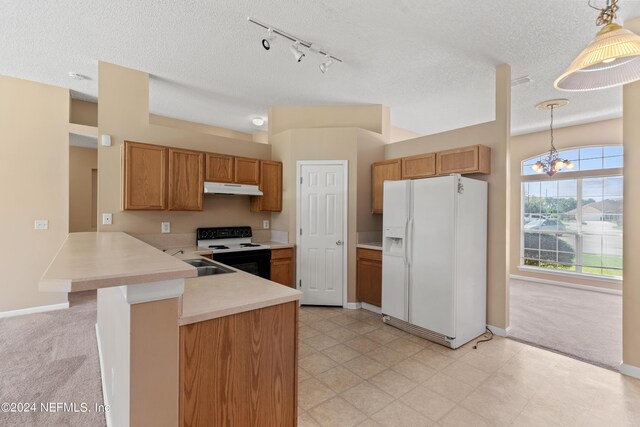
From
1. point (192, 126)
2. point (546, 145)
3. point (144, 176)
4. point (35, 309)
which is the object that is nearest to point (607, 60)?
point (144, 176)

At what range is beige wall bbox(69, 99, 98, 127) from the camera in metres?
4.32

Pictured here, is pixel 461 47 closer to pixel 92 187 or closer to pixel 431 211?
pixel 431 211

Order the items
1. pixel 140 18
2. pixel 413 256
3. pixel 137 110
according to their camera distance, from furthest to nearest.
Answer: pixel 137 110, pixel 413 256, pixel 140 18

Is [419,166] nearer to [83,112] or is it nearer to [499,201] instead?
[499,201]

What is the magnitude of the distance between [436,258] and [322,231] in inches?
68.1

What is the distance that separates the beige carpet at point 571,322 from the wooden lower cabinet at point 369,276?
5.22ft

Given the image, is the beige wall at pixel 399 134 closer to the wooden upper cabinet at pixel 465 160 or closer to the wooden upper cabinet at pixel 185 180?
the wooden upper cabinet at pixel 465 160

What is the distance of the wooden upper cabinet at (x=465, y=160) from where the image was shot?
3.32 m

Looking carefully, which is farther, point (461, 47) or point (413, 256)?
point (413, 256)

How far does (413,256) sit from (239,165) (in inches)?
104

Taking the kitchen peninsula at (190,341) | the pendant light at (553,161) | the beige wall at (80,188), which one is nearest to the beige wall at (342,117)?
the pendant light at (553,161)

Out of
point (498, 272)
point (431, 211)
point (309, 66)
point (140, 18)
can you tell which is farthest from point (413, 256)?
point (140, 18)

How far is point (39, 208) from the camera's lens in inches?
154

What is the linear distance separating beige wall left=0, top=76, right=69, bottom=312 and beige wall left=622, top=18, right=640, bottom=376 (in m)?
6.41
